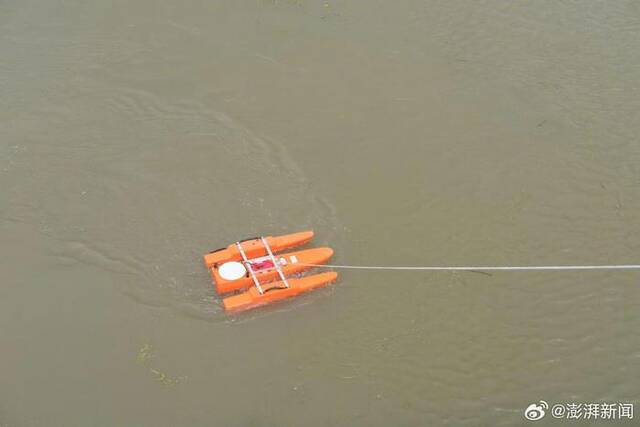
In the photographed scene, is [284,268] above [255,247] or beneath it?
beneath

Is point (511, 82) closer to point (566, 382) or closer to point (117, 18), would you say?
point (566, 382)

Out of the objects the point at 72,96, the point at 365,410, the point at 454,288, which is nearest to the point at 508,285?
the point at 454,288

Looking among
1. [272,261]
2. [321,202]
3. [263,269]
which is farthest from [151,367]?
[321,202]

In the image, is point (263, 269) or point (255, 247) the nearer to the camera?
point (263, 269)

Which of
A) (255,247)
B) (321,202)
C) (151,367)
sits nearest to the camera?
(151,367)

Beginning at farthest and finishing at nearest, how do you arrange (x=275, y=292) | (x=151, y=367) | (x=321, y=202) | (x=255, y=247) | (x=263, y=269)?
(x=321, y=202) → (x=255, y=247) → (x=263, y=269) → (x=275, y=292) → (x=151, y=367)

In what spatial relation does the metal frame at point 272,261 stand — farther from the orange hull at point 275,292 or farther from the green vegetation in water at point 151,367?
the green vegetation in water at point 151,367

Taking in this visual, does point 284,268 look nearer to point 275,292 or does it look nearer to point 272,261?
point 272,261

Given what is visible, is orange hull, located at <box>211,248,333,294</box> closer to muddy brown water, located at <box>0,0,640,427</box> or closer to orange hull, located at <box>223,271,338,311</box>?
orange hull, located at <box>223,271,338,311</box>
